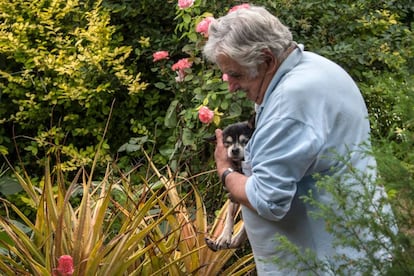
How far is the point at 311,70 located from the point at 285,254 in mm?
697

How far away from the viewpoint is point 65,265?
425 centimetres

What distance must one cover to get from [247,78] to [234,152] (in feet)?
1.47

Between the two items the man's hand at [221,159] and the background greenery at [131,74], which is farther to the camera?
the background greenery at [131,74]

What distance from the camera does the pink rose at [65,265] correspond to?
4.23 m

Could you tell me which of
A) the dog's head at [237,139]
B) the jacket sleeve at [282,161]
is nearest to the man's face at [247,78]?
the jacket sleeve at [282,161]

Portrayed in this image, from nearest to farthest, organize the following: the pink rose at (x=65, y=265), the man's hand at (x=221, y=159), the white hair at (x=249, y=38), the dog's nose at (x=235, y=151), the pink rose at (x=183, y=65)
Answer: the white hair at (x=249, y=38), the man's hand at (x=221, y=159), the dog's nose at (x=235, y=151), the pink rose at (x=65, y=265), the pink rose at (x=183, y=65)

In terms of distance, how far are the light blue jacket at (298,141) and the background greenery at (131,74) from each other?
2.34 metres

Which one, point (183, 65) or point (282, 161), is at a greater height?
point (282, 161)

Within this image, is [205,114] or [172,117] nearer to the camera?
[205,114]

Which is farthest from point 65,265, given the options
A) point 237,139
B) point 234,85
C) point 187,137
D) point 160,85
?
point 160,85

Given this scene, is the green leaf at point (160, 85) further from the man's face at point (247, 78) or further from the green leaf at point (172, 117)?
the man's face at point (247, 78)

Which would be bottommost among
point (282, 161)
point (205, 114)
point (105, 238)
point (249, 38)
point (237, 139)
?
point (105, 238)

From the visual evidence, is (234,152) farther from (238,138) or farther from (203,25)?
(203,25)

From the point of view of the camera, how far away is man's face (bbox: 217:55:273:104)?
11.1 ft
